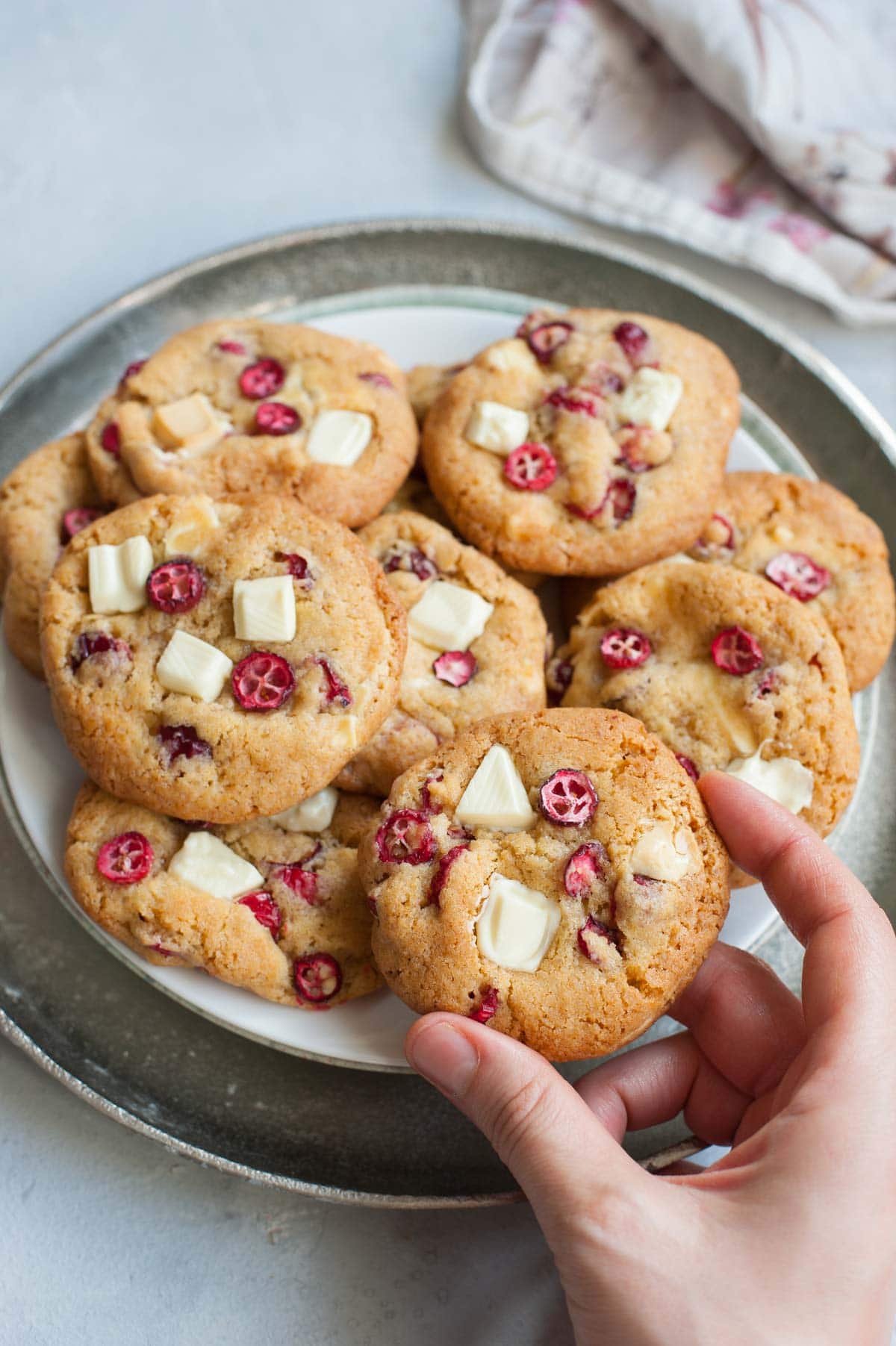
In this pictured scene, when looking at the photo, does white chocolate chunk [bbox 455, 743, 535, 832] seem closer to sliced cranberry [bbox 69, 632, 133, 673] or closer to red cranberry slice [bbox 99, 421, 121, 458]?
sliced cranberry [bbox 69, 632, 133, 673]

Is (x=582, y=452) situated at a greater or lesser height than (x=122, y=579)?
greater

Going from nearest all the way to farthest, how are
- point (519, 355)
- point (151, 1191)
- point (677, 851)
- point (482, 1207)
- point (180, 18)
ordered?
point (677, 851), point (482, 1207), point (151, 1191), point (519, 355), point (180, 18)

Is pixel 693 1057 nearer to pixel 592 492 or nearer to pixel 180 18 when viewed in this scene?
pixel 592 492

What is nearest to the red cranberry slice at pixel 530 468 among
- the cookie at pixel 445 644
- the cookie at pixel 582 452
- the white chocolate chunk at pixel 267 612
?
the cookie at pixel 582 452

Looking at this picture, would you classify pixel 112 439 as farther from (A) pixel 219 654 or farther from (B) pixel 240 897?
(B) pixel 240 897

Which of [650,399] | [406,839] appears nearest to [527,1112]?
[406,839]

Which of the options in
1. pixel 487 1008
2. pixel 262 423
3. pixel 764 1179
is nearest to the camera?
pixel 764 1179

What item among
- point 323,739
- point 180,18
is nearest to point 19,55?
point 180,18
